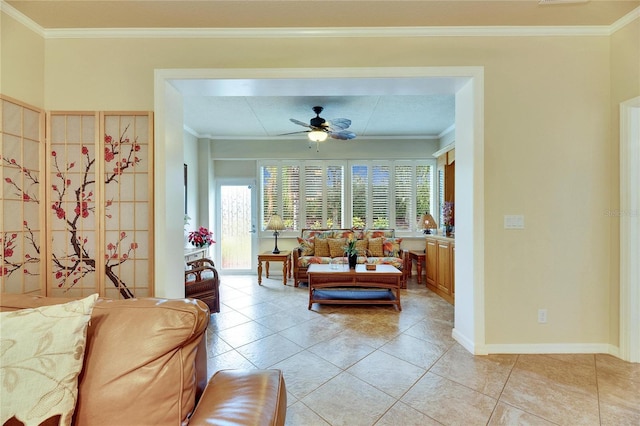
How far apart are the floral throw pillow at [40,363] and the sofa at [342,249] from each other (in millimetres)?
3857

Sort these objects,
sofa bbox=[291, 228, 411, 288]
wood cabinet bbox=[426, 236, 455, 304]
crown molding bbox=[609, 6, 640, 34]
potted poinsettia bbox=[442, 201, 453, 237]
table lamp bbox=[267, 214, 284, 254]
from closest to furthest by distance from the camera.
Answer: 1. crown molding bbox=[609, 6, 640, 34]
2. wood cabinet bbox=[426, 236, 455, 304]
3. potted poinsettia bbox=[442, 201, 453, 237]
4. sofa bbox=[291, 228, 411, 288]
5. table lamp bbox=[267, 214, 284, 254]

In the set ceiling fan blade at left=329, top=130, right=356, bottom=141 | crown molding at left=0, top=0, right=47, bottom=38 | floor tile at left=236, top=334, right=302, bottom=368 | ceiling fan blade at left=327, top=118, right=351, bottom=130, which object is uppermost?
crown molding at left=0, top=0, right=47, bottom=38

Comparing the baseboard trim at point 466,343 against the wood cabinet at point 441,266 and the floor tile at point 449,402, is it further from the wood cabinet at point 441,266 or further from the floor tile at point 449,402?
the wood cabinet at point 441,266

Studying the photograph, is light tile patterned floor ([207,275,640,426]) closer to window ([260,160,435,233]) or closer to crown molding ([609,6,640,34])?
window ([260,160,435,233])

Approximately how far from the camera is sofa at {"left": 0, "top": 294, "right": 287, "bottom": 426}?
83cm

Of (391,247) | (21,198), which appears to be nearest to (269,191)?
(391,247)

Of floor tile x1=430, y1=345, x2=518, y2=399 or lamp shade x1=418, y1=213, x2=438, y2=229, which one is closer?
floor tile x1=430, y1=345, x2=518, y2=399

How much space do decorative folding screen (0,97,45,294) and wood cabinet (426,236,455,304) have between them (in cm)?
446

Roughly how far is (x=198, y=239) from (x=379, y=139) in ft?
13.0

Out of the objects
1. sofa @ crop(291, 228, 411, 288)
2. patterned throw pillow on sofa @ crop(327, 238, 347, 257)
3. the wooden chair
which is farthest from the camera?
patterned throw pillow on sofa @ crop(327, 238, 347, 257)

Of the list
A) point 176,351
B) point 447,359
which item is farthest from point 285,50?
point 447,359

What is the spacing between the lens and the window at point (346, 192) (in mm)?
5703

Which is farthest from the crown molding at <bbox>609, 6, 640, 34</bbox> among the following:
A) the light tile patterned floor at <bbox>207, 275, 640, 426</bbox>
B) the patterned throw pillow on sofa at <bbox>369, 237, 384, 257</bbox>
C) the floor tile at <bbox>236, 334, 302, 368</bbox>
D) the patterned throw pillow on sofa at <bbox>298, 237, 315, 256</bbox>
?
the patterned throw pillow on sofa at <bbox>298, 237, 315, 256</bbox>

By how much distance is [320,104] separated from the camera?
153 inches
